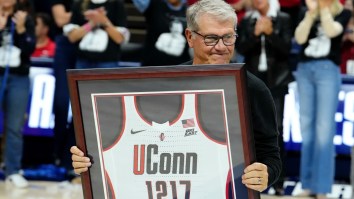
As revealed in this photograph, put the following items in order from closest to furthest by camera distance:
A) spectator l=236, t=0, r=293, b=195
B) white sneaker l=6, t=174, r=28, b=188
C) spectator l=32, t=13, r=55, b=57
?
spectator l=236, t=0, r=293, b=195
white sneaker l=6, t=174, r=28, b=188
spectator l=32, t=13, r=55, b=57

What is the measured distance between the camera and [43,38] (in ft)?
32.4

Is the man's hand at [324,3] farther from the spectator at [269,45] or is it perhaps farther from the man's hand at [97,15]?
the man's hand at [97,15]

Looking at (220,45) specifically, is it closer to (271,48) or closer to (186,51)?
(271,48)

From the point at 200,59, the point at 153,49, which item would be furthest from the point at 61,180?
the point at 200,59

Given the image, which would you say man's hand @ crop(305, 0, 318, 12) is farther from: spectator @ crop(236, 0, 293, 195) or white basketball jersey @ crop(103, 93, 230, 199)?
white basketball jersey @ crop(103, 93, 230, 199)

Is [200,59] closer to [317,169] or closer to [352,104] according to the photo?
[317,169]

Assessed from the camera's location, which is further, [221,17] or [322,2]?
[322,2]

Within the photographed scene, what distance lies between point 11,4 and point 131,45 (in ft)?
6.78

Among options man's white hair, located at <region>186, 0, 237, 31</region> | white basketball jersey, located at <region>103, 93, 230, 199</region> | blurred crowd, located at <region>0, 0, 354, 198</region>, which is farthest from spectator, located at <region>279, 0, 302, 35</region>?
white basketball jersey, located at <region>103, 93, 230, 199</region>

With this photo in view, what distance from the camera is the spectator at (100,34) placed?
27.7ft

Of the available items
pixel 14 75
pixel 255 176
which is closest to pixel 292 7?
pixel 14 75

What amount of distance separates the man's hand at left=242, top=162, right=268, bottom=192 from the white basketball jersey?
0.32ft

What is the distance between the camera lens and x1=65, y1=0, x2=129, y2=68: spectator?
845 cm

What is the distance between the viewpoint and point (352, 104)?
28.8 feet
